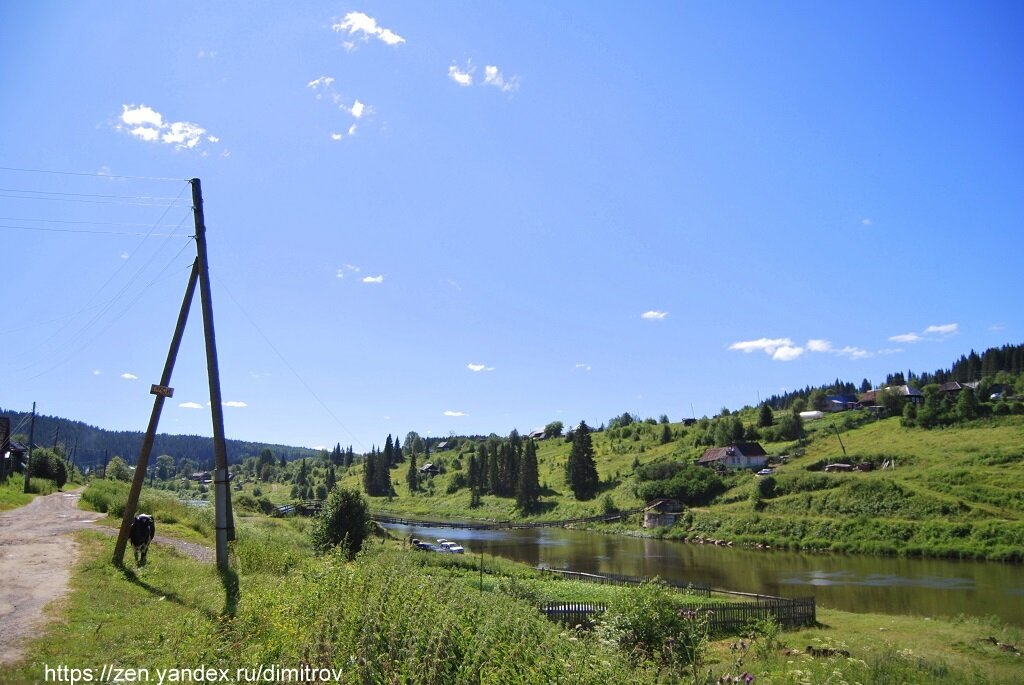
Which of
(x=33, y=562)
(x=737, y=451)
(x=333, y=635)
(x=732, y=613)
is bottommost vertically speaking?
(x=732, y=613)

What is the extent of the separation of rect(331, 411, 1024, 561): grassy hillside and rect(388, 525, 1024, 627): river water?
3.94 m

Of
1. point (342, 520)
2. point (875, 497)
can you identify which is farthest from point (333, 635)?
point (875, 497)

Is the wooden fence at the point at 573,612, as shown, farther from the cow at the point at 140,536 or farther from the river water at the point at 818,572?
the river water at the point at 818,572

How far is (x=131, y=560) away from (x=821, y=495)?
72.3 metres

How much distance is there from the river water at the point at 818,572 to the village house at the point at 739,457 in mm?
35162

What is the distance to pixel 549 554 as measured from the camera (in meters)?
60.0

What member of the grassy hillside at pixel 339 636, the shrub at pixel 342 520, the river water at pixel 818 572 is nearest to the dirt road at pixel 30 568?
the grassy hillside at pixel 339 636

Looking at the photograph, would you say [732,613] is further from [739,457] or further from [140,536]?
[739,457]

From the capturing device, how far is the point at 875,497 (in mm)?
Answer: 65375

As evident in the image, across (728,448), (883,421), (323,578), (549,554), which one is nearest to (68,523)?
(323,578)

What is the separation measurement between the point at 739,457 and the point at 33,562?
333 ft

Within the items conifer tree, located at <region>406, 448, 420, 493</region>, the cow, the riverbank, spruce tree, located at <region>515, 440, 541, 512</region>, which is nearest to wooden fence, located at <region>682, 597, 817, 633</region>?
the riverbank

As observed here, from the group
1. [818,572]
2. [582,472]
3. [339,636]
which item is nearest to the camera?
[339,636]

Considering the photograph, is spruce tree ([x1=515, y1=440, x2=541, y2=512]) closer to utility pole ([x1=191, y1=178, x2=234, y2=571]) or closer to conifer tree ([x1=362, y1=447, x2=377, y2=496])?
conifer tree ([x1=362, y1=447, x2=377, y2=496])
